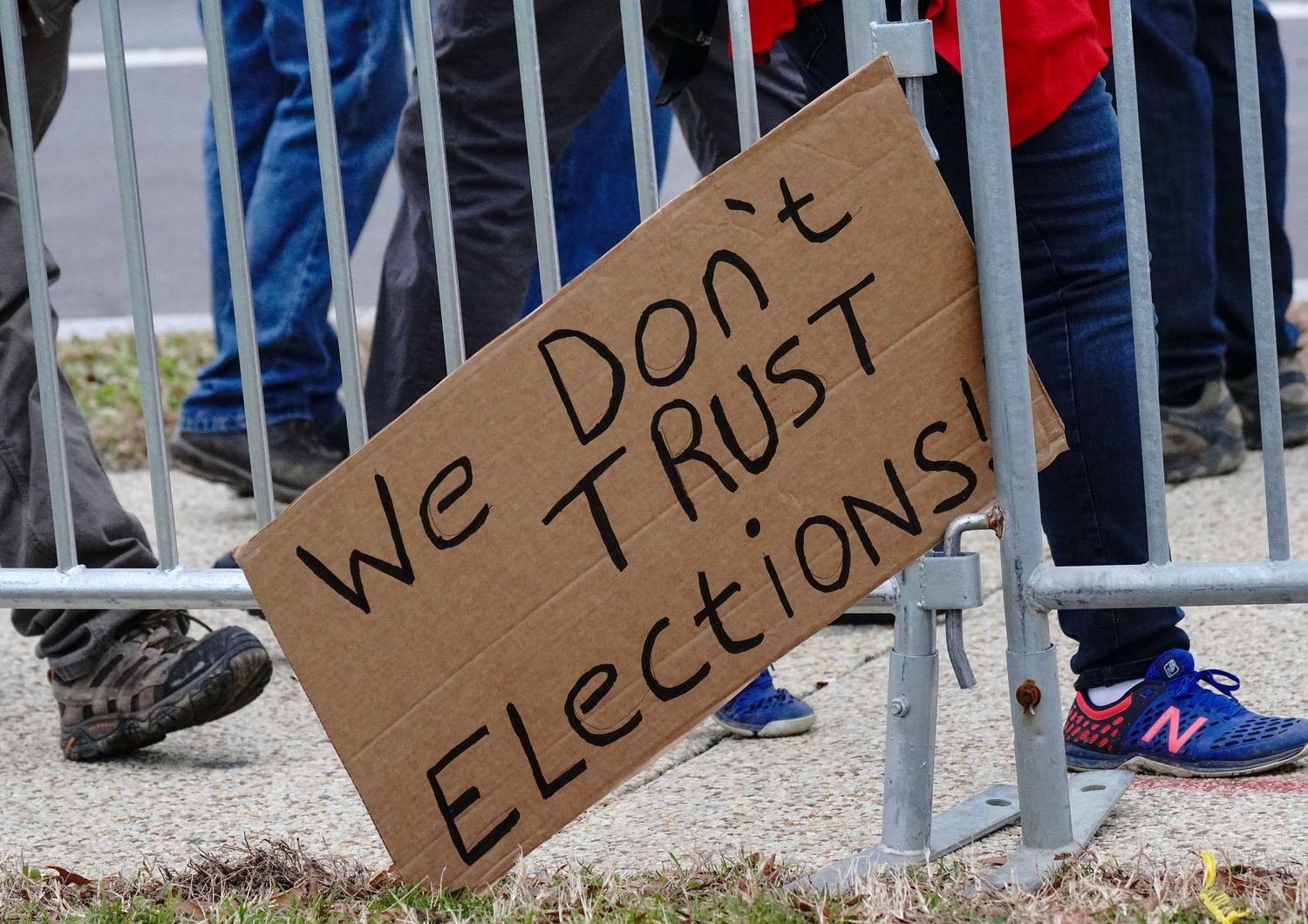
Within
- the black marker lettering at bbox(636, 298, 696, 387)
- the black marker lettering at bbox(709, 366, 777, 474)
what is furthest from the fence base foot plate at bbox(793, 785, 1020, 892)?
the black marker lettering at bbox(636, 298, 696, 387)

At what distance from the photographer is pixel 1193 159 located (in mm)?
3562

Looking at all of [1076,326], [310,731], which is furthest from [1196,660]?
[310,731]

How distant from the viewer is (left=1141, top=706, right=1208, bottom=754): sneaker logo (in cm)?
218

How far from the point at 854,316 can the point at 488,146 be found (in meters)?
1.18

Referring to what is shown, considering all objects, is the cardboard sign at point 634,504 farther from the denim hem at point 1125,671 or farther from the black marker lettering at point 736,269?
the denim hem at point 1125,671

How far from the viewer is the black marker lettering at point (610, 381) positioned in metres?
1.76

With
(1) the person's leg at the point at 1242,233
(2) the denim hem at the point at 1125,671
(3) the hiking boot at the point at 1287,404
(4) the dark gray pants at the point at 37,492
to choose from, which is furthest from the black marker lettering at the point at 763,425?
(3) the hiking boot at the point at 1287,404

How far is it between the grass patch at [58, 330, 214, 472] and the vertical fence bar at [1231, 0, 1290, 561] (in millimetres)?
3119

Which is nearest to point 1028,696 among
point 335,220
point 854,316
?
point 854,316

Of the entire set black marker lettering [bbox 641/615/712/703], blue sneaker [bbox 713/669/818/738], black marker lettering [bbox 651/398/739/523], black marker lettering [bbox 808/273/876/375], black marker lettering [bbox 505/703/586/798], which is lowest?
blue sneaker [bbox 713/669/818/738]

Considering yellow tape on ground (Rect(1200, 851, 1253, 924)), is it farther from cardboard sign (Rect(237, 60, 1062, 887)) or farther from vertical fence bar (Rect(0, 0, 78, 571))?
vertical fence bar (Rect(0, 0, 78, 571))

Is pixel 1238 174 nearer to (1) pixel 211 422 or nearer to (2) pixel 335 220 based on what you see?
(1) pixel 211 422

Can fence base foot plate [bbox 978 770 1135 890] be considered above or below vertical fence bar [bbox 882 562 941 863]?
below

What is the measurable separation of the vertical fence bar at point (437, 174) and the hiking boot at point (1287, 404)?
240 centimetres
